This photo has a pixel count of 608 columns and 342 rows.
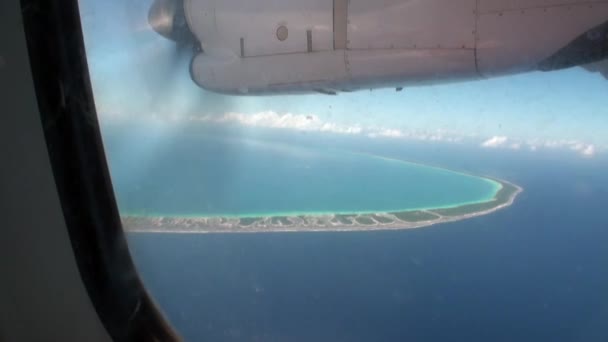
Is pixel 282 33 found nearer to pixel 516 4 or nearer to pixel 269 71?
pixel 269 71

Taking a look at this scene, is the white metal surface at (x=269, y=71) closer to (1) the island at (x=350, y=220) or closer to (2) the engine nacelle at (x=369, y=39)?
(2) the engine nacelle at (x=369, y=39)

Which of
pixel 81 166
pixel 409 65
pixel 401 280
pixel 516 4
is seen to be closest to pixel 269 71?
pixel 409 65

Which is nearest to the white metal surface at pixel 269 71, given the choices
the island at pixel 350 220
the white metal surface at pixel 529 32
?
the white metal surface at pixel 529 32

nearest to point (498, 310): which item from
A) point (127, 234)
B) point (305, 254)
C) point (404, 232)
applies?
point (404, 232)

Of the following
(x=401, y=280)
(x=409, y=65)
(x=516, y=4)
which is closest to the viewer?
(x=516, y=4)

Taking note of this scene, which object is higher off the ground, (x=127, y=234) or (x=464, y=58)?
(x=464, y=58)

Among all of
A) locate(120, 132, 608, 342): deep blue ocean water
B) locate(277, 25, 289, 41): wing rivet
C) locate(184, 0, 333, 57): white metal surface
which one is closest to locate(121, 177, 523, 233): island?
locate(120, 132, 608, 342): deep blue ocean water

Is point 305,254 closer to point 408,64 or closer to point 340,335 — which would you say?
point 340,335

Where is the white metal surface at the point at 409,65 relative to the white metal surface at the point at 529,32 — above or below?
below

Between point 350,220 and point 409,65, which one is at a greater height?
point 409,65
